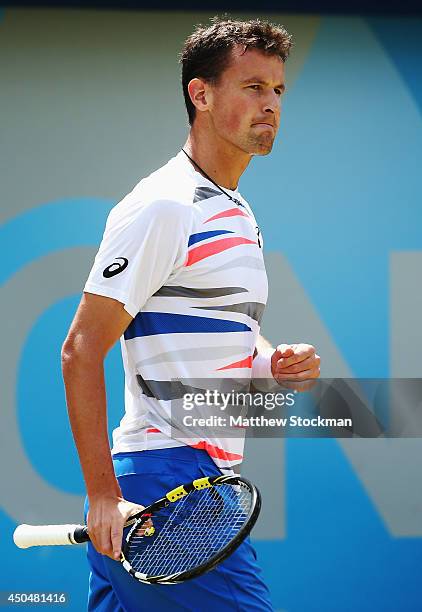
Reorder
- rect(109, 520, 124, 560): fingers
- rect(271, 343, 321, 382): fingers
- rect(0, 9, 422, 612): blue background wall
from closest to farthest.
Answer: rect(109, 520, 124, 560): fingers
rect(271, 343, 321, 382): fingers
rect(0, 9, 422, 612): blue background wall

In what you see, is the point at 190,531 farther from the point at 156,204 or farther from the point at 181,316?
the point at 156,204

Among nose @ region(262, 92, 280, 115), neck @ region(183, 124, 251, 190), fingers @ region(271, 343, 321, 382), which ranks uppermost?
nose @ region(262, 92, 280, 115)

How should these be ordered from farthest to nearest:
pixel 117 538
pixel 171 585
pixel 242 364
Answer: pixel 242 364, pixel 171 585, pixel 117 538

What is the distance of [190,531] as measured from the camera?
7.75 feet

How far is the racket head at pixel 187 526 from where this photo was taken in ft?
7.53

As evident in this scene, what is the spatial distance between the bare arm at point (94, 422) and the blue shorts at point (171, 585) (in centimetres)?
15

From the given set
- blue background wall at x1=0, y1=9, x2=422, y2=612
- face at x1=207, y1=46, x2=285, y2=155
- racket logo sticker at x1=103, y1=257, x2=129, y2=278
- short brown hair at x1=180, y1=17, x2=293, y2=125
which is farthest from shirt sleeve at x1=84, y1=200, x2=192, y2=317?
blue background wall at x1=0, y1=9, x2=422, y2=612

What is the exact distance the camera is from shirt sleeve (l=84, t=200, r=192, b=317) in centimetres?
235

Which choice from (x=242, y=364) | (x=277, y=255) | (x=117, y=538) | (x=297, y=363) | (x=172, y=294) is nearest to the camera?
(x=117, y=538)

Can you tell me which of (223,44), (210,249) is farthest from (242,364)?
(223,44)

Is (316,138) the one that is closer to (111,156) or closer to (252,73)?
(111,156)

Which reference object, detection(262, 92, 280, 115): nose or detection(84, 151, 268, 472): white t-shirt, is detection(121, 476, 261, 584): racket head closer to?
A: detection(84, 151, 268, 472): white t-shirt

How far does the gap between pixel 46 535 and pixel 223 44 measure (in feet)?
4.09

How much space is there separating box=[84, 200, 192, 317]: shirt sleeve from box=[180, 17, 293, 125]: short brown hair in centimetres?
49
